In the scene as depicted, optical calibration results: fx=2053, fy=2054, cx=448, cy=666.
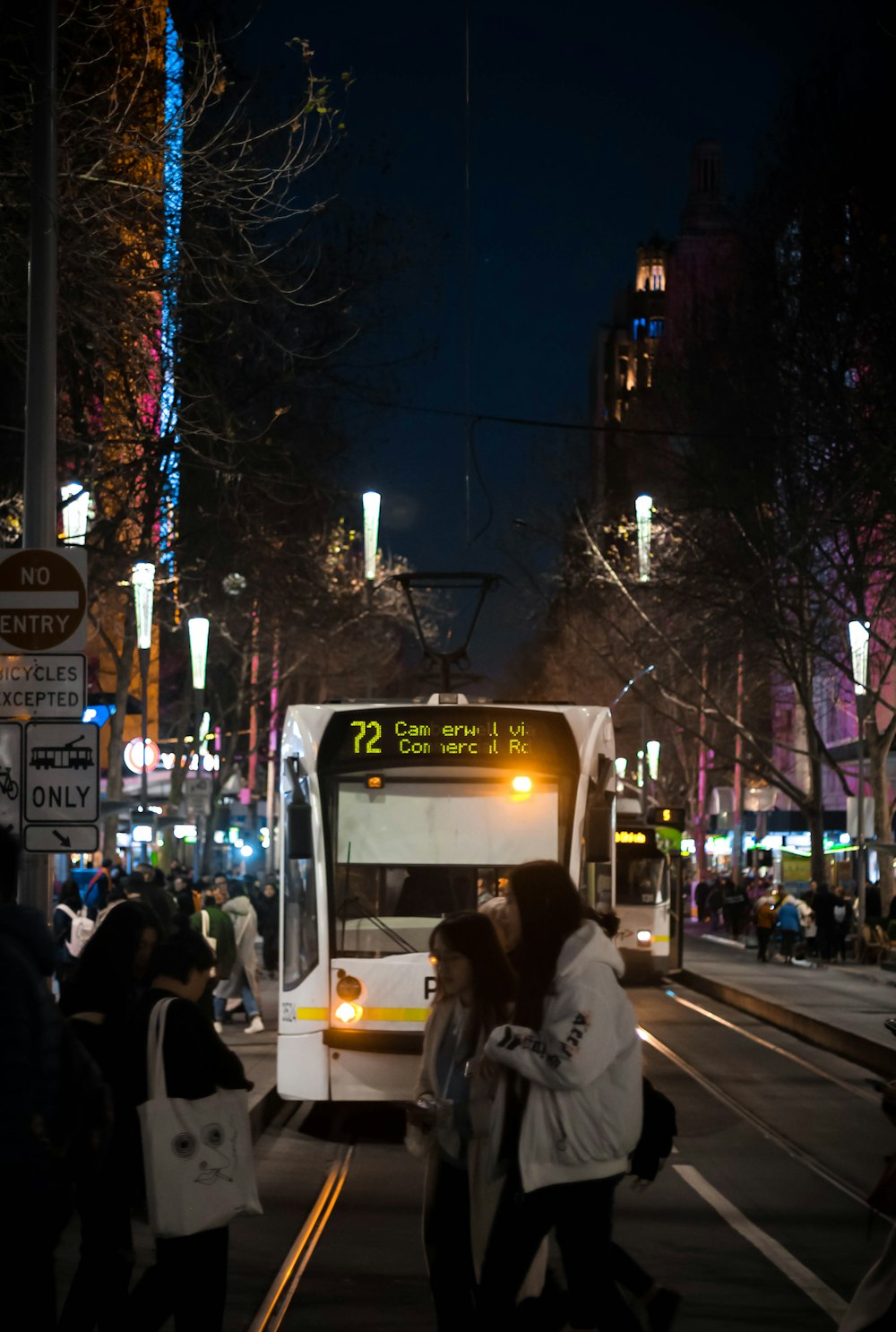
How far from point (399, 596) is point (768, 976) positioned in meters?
24.9

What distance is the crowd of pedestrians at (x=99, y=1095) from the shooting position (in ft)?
17.8

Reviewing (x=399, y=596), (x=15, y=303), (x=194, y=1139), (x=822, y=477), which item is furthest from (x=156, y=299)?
(x=399, y=596)

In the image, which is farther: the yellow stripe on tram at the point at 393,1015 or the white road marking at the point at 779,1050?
the white road marking at the point at 779,1050

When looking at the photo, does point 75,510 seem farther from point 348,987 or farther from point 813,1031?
point 348,987

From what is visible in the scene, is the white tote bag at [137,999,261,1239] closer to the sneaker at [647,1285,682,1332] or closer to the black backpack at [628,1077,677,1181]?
the black backpack at [628,1077,677,1181]

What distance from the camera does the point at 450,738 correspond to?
15.2 meters

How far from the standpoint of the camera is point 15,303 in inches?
616

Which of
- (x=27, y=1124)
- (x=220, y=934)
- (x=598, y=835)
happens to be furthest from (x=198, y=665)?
(x=27, y=1124)

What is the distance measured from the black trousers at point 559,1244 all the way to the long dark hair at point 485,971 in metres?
0.86

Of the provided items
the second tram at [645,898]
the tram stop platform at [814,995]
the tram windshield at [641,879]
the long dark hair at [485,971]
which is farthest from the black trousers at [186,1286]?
the tram windshield at [641,879]

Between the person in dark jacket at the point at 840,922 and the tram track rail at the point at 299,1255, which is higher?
the person in dark jacket at the point at 840,922

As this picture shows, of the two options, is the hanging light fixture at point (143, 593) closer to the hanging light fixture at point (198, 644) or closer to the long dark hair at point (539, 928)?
the hanging light fixture at point (198, 644)

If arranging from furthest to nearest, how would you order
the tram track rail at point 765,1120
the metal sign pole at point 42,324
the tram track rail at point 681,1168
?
1. the tram track rail at point 765,1120
2. the metal sign pole at point 42,324
3. the tram track rail at point 681,1168

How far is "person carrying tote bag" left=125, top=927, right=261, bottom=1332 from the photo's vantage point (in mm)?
6363
